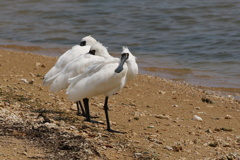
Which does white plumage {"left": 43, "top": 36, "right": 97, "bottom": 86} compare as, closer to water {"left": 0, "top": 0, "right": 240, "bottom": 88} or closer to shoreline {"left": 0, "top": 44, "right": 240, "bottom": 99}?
shoreline {"left": 0, "top": 44, "right": 240, "bottom": 99}

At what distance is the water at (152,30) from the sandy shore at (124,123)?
8.82 feet

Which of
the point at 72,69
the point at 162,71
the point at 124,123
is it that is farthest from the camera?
the point at 162,71

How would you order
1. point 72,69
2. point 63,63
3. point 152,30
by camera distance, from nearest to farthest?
point 72,69 → point 63,63 → point 152,30

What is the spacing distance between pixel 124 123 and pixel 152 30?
11675 mm

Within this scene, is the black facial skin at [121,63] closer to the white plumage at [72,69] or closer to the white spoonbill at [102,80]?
the white spoonbill at [102,80]

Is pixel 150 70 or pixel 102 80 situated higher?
pixel 102 80

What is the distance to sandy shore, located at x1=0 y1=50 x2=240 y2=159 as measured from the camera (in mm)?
6387

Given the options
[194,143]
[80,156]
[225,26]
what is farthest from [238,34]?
[80,156]

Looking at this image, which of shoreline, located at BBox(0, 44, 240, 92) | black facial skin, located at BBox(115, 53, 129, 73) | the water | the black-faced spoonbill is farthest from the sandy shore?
the water

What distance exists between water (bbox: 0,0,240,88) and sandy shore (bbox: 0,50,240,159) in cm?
269

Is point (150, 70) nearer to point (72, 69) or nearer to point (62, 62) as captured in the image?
point (62, 62)

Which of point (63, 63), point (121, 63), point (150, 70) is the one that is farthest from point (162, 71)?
point (121, 63)

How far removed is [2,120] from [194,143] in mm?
2725

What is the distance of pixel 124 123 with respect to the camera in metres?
8.31
